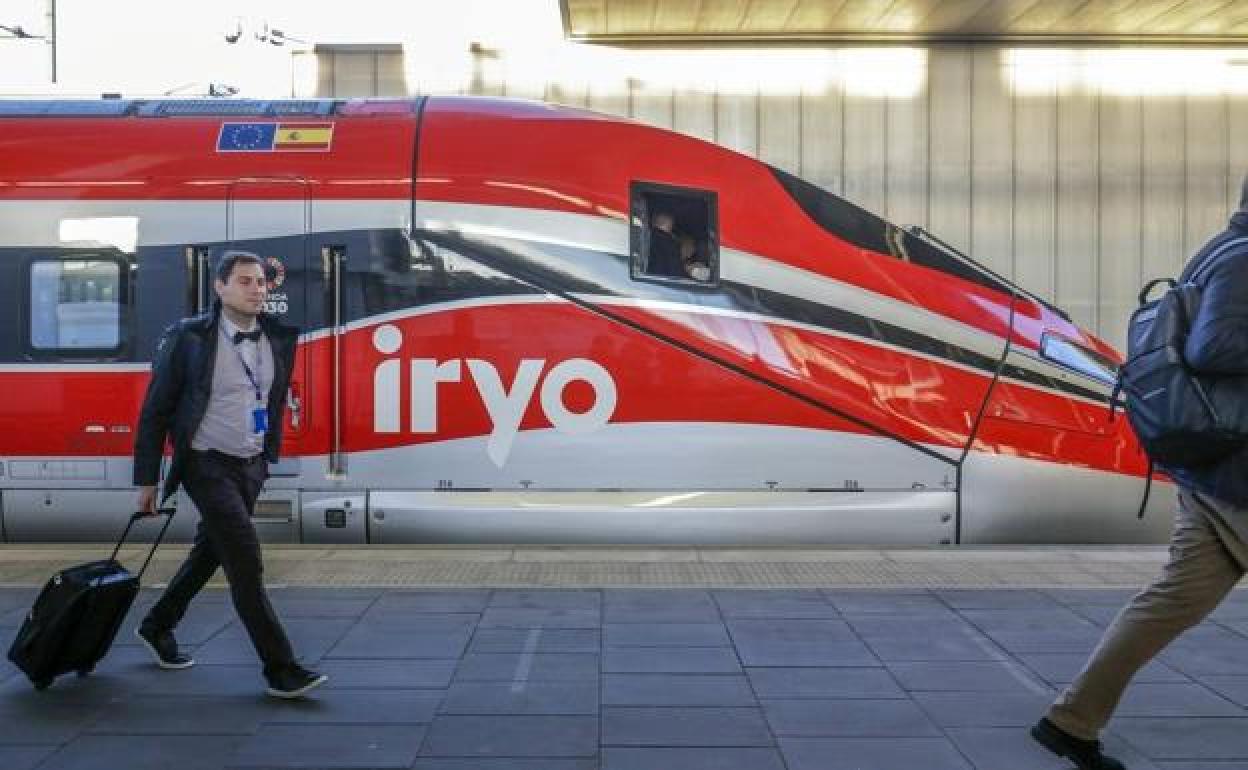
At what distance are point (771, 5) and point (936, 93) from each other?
236 centimetres

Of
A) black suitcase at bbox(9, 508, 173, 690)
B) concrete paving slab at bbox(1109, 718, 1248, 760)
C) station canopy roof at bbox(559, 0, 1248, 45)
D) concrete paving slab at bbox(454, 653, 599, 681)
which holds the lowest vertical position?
concrete paving slab at bbox(1109, 718, 1248, 760)

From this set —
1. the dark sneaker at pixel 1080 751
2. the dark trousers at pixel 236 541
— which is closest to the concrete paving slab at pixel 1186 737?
the dark sneaker at pixel 1080 751

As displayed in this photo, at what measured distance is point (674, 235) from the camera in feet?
21.9

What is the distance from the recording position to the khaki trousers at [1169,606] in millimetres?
3607

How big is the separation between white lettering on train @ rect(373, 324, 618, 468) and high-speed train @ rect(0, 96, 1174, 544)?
0.01 metres

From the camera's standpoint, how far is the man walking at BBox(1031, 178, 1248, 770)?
345cm

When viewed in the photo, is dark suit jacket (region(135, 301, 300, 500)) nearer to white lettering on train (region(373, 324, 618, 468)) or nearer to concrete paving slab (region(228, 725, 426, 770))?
concrete paving slab (region(228, 725, 426, 770))

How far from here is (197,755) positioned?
3.86m

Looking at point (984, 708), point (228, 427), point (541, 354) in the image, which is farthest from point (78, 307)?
point (984, 708)

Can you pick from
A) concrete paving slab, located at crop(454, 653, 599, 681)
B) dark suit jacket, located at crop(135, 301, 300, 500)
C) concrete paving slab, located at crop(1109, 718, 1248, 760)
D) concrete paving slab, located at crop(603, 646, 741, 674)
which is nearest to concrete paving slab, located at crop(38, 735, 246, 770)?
dark suit jacket, located at crop(135, 301, 300, 500)

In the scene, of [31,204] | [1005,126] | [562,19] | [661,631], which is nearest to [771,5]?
[562,19]

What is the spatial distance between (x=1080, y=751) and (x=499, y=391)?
12.2 feet

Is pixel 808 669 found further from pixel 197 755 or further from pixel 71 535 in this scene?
pixel 71 535

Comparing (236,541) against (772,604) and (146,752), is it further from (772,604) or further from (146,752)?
(772,604)
